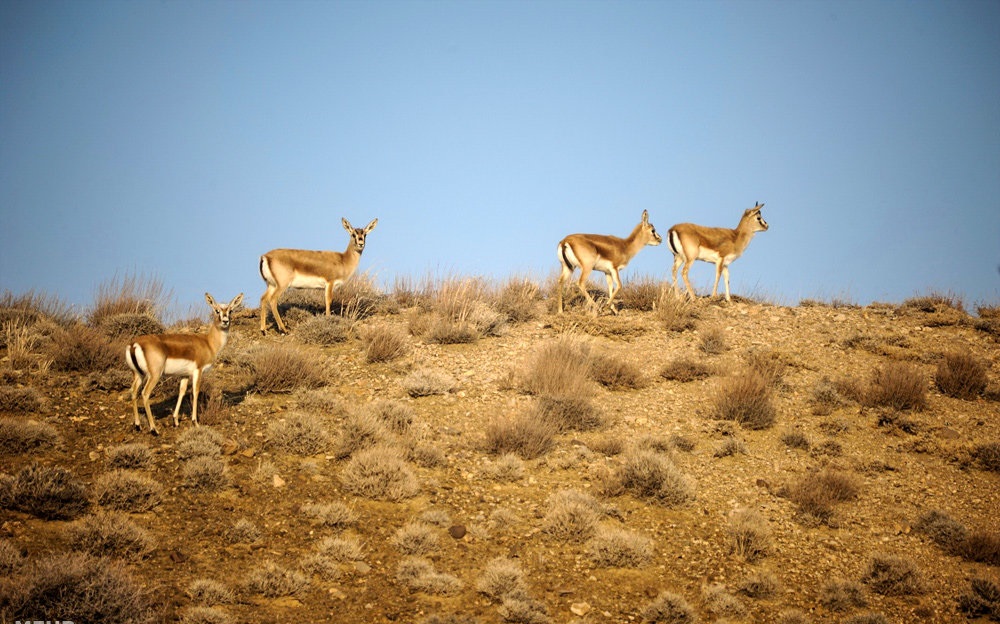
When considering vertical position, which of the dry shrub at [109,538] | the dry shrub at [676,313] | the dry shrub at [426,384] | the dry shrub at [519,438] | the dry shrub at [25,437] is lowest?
the dry shrub at [109,538]

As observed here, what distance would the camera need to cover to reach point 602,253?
19.9 meters

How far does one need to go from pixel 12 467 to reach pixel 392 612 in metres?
6.20

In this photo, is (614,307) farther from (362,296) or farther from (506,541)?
(506,541)

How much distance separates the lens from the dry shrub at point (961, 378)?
1562 centimetres

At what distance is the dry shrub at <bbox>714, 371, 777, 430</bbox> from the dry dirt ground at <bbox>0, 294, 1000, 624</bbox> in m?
0.30

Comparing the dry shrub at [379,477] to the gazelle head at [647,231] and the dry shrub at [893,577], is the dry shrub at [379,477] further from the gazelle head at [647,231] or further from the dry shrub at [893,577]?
the gazelle head at [647,231]

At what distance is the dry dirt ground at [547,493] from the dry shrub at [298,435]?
0.59ft

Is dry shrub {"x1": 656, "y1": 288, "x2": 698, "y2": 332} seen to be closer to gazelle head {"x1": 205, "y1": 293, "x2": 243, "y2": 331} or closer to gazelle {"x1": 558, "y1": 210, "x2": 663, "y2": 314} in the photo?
gazelle {"x1": 558, "y1": 210, "x2": 663, "y2": 314}

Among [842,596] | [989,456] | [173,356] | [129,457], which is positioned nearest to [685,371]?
[989,456]

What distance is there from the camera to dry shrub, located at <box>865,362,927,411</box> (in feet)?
49.0

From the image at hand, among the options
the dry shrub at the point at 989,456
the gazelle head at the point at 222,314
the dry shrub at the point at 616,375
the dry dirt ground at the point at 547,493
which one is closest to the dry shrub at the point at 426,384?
the dry dirt ground at the point at 547,493

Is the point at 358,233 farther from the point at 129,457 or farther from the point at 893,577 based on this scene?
the point at 893,577

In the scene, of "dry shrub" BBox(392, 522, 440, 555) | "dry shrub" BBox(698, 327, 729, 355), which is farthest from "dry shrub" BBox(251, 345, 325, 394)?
"dry shrub" BBox(698, 327, 729, 355)

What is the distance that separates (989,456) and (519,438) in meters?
8.20
